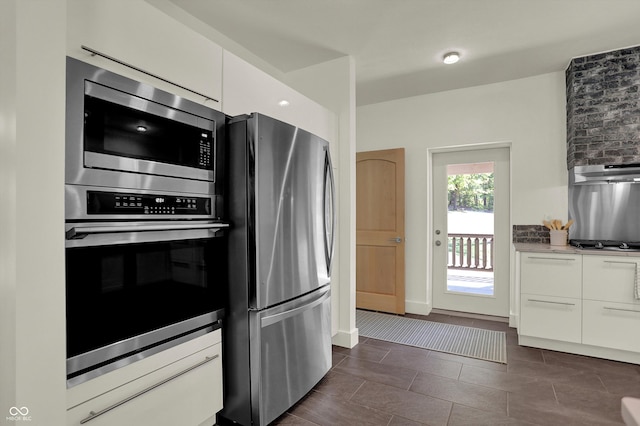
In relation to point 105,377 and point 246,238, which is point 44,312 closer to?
point 105,377

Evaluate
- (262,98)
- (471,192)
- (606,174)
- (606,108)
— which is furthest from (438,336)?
(262,98)

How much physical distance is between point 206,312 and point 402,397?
4.71ft

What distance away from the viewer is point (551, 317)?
295 cm

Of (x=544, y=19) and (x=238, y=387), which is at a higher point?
(x=544, y=19)

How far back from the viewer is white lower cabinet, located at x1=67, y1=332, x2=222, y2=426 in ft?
4.14

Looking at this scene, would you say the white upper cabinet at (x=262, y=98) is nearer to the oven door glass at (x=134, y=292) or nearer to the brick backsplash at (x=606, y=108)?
the oven door glass at (x=134, y=292)

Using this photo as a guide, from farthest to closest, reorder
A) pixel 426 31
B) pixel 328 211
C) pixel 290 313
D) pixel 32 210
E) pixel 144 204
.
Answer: pixel 426 31
pixel 328 211
pixel 290 313
pixel 144 204
pixel 32 210

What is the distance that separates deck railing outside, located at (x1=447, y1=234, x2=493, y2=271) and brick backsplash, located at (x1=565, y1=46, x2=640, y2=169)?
50.5 inches

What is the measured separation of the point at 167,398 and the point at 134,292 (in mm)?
526

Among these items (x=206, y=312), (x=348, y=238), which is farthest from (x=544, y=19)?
(x=206, y=312)

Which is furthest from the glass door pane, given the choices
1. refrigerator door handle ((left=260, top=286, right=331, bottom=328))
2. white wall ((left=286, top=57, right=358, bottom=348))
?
refrigerator door handle ((left=260, top=286, right=331, bottom=328))

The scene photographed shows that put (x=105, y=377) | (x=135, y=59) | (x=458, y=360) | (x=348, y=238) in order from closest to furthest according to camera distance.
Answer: (x=105, y=377) → (x=135, y=59) → (x=458, y=360) → (x=348, y=238)

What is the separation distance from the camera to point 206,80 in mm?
1778

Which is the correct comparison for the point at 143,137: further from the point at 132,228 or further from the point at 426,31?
the point at 426,31
